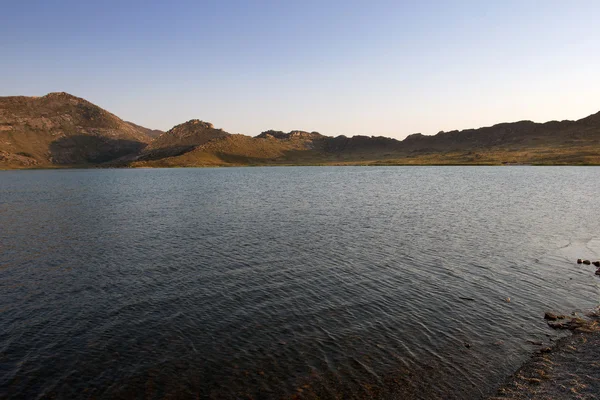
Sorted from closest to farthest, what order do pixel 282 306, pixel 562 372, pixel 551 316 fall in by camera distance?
pixel 562 372 < pixel 551 316 < pixel 282 306

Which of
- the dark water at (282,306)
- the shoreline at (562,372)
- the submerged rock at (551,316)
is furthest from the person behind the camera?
the submerged rock at (551,316)

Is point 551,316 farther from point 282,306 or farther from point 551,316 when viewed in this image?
point 282,306

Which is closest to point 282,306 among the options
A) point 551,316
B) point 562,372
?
point 562,372

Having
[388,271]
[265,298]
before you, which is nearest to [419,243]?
[388,271]

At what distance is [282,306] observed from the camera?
28.0 m

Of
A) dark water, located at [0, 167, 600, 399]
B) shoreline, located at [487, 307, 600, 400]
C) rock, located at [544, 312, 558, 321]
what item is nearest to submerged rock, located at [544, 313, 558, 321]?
rock, located at [544, 312, 558, 321]

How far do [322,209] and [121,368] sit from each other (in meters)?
61.0

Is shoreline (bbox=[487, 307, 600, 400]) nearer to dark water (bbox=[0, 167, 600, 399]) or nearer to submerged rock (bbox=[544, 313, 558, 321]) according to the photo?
dark water (bbox=[0, 167, 600, 399])

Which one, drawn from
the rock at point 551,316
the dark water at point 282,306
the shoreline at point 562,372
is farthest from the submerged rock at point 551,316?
the shoreline at point 562,372

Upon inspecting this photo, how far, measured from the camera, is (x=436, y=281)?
32.8 m

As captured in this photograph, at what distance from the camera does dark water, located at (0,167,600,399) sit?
18861 millimetres

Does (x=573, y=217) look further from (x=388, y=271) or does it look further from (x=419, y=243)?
(x=388, y=271)

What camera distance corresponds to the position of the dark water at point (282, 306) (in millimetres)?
18861

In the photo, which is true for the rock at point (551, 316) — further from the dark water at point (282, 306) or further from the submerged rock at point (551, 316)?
the dark water at point (282, 306)
